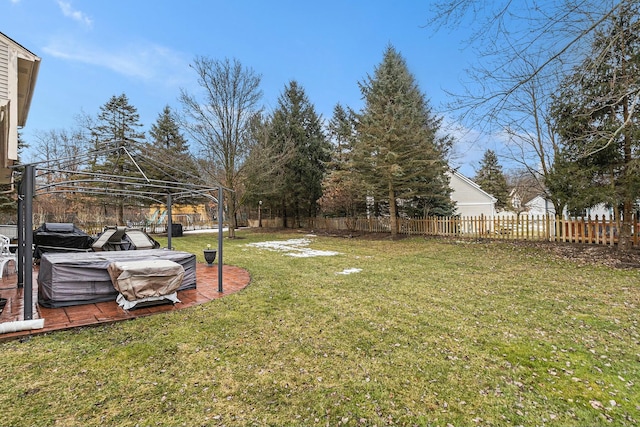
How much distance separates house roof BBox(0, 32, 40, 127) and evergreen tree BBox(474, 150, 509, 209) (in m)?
31.5

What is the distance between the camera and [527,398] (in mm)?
2297

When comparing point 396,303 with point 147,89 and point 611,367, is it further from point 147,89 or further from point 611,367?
point 147,89

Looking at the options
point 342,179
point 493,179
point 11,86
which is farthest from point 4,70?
point 493,179

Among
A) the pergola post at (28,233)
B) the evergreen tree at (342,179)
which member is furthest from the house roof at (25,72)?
the evergreen tree at (342,179)

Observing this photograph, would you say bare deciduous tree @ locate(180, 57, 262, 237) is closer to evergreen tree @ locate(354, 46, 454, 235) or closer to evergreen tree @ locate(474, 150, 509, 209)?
evergreen tree @ locate(354, 46, 454, 235)

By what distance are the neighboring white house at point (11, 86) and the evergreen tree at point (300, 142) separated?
549 inches

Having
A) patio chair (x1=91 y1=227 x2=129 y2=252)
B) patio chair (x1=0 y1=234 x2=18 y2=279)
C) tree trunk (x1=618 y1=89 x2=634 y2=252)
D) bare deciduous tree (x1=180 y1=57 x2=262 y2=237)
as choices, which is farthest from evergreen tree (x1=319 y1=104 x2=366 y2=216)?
patio chair (x1=0 y1=234 x2=18 y2=279)

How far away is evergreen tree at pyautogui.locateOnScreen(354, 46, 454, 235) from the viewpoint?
40.3 feet

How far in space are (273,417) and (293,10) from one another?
844 centimetres

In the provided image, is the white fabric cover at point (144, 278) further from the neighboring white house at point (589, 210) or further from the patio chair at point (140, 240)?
the neighboring white house at point (589, 210)

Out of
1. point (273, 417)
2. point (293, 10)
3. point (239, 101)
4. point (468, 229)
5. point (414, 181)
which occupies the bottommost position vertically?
point (273, 417)

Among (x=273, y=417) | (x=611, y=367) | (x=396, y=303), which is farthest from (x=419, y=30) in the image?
(x=273, y=417)

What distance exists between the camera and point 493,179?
3111 cm

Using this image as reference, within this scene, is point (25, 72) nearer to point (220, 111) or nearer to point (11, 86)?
point (11, 86)
